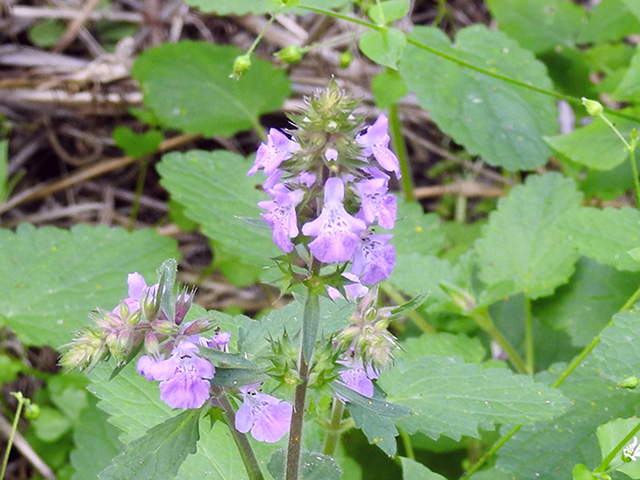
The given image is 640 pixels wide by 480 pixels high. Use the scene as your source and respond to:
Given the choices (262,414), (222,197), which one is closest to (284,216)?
(262,414)

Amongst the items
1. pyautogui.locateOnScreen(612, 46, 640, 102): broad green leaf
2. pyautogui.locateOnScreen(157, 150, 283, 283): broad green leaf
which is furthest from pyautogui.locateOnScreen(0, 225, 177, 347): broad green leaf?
pyautogui.locateOnScreen(612, 46, 640, 102): broad green leaf

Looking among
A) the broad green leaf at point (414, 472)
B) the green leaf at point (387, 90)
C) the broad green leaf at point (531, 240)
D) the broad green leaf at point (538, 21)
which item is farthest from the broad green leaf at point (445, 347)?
the broad green leaf at point (538, 21)

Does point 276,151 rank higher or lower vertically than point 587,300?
higher

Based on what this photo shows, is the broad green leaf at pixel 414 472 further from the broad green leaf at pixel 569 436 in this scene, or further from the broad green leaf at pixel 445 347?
the broad green leaf at pixel 445 347

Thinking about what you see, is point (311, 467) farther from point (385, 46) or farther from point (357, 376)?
point (385, 46)

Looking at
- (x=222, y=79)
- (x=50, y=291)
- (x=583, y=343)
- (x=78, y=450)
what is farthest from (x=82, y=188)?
(x=583, y=343)

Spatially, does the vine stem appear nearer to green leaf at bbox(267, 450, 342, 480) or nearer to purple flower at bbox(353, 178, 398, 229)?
green leaf at bbox(267, 450, 342, 480)

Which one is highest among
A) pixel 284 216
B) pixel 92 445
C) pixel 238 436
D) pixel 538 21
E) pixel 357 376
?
pixel 284 216
